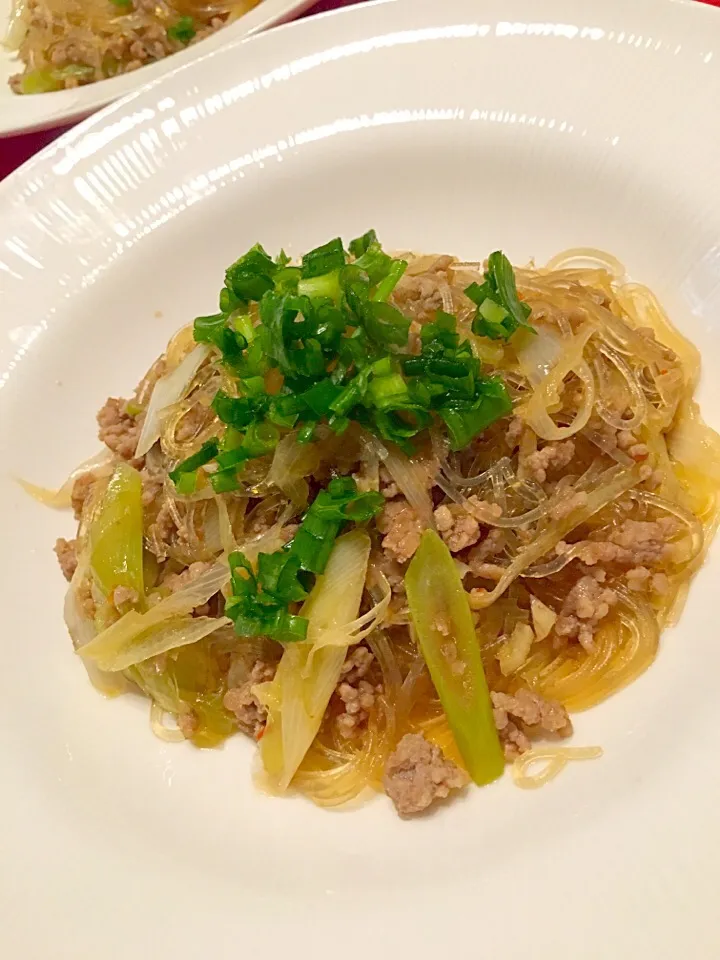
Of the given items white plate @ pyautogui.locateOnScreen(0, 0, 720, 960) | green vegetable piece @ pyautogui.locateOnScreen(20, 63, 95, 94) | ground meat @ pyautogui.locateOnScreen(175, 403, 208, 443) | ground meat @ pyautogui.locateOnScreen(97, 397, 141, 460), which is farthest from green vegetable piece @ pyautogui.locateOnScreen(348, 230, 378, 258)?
green vegetable piece @ pyautogui.locateOnScreen(20, 63, 95, 94)

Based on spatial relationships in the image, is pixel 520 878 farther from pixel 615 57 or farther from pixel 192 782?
pixel 615 57

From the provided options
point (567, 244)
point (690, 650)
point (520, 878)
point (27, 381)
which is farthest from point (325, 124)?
point (520, 878)

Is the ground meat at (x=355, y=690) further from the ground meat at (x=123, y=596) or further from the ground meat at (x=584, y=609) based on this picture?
the ground meat at (x=123, y=596)

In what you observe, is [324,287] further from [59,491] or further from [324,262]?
[59,491]

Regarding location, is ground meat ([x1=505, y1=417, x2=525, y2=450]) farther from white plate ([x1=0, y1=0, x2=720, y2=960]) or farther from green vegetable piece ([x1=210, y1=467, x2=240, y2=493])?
green vegetable piece ([x1=210, y1=467, x2=240, y2=493])

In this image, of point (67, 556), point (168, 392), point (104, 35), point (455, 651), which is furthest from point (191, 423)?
point (104, 35)

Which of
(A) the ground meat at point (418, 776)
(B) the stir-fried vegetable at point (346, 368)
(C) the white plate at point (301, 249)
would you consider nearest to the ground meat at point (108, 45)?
(C) the white plate at point (301, 249)
